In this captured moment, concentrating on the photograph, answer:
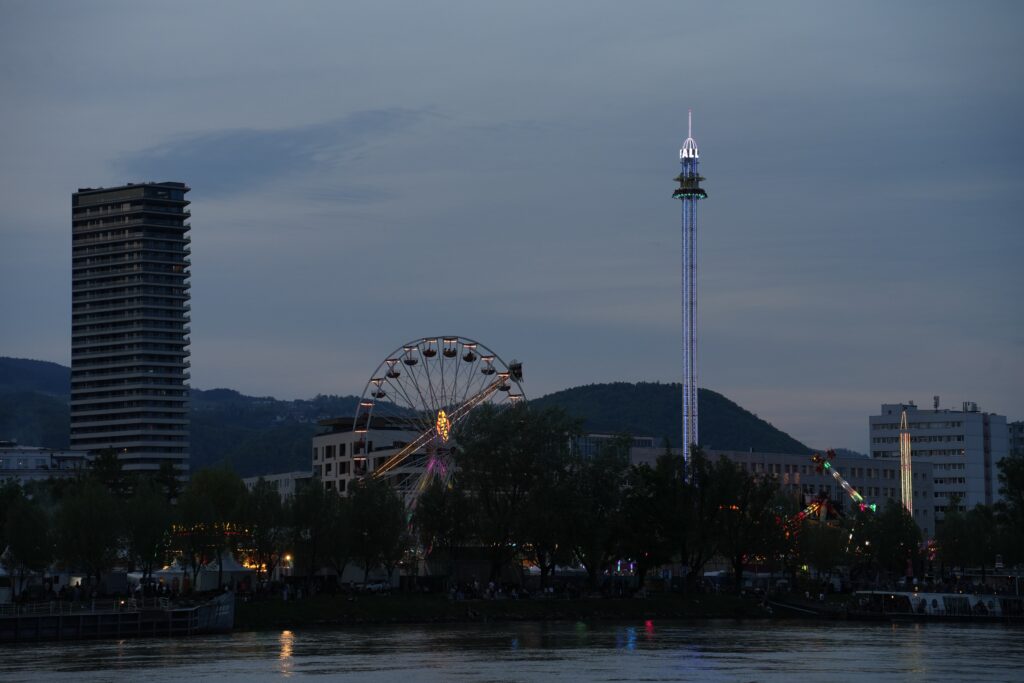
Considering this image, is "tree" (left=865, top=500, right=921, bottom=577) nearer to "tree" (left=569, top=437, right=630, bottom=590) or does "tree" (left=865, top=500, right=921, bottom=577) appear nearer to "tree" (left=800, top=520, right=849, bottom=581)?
"tree" (left=800, top=520, right=849, bottom=581)

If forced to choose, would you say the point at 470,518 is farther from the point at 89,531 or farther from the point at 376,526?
the point at 89,531

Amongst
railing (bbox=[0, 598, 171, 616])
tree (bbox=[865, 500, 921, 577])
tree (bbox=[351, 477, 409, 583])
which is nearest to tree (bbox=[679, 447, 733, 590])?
tree (bbox=[351, 477, 409, 583])

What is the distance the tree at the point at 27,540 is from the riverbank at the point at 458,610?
16.6 metres

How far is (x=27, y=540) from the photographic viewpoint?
112188 mm

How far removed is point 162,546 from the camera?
116 metres

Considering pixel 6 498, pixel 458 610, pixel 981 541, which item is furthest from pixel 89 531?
pixel 981 541

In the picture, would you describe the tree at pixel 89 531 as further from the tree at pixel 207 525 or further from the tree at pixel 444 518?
the tree at pixel 444 518

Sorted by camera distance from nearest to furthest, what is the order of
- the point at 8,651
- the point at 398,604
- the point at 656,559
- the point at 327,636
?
the point at 8,651, the point at 327,636, the point at 398,604, the point at 656,559

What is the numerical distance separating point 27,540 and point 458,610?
32.2 metres

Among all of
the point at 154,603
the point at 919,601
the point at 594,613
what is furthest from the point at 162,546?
the point at 919,601

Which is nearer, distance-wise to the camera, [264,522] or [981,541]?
[264,522]

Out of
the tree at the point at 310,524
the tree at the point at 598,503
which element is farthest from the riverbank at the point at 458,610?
the tree at the point at 310,524

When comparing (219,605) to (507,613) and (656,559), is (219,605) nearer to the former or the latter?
(507,613)

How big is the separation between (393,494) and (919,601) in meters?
45.6
